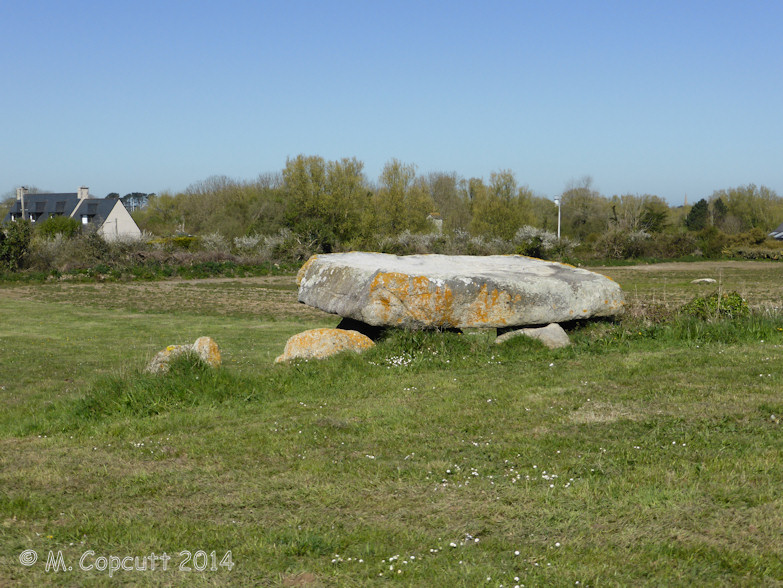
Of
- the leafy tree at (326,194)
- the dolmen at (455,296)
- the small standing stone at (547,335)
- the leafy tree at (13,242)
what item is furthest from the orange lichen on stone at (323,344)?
the leafy tree at (326,194)

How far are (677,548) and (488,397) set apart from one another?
12.6 feet

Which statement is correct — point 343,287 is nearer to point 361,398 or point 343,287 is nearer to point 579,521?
point 361,398

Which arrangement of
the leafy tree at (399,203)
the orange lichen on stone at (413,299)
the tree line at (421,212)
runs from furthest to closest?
the leafy tree at (399,203) → the tree line at (421,212) → the orange lichen on stone at (413,299)

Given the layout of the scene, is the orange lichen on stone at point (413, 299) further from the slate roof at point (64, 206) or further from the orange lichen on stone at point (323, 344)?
the slate roof at point (64, 206)

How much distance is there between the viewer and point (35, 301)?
27734 millimetres

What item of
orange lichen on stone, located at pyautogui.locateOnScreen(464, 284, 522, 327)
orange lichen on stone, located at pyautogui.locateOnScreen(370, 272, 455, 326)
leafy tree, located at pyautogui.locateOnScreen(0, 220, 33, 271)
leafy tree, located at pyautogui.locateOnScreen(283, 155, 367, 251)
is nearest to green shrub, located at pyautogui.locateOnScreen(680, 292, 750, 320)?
orange lichen on stone, located at pyautogui.locateOnScreen(464, 284, 522, 327)

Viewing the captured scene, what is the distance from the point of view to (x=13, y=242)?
3691 centimetres

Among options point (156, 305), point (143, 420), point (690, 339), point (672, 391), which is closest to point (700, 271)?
point (156, 305)

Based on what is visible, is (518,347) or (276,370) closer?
(276,370)

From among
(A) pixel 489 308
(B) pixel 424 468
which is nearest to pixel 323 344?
(A) pixel 489 308

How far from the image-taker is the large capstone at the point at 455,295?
11.1m

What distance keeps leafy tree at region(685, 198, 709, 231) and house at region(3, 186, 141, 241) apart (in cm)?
6451

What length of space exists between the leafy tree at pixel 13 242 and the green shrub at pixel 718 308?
35.2 metres

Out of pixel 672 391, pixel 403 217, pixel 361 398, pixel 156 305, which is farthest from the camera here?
pixel 403 217
